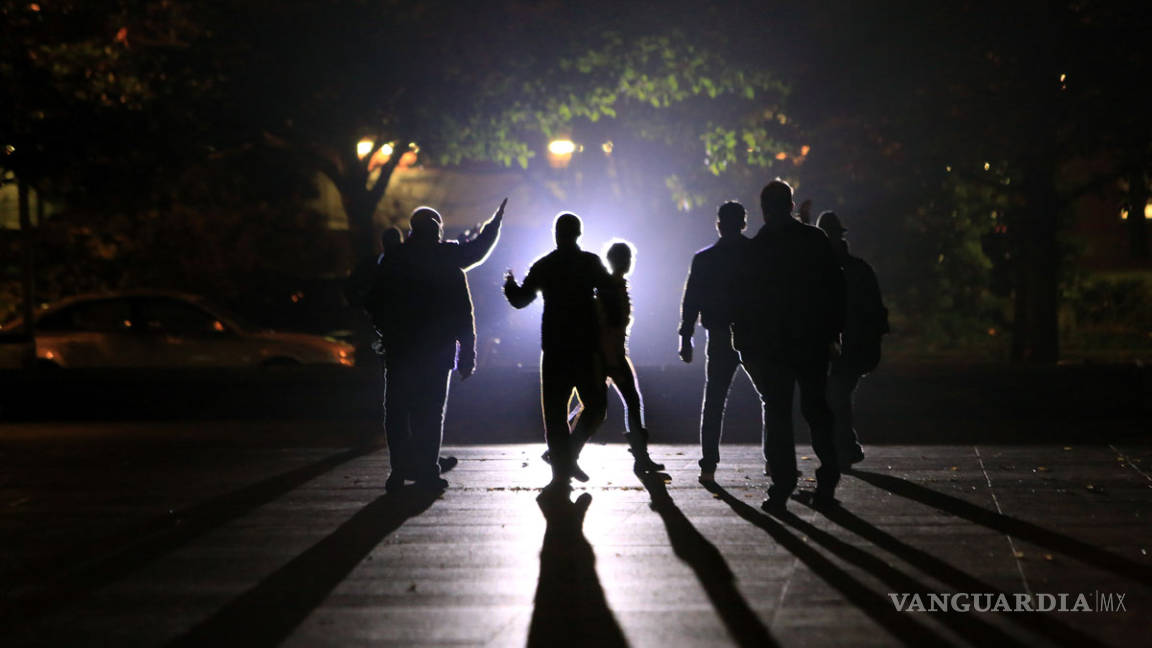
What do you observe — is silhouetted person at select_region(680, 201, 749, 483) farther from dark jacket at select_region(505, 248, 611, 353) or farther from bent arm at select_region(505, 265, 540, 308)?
bent arm at select_region(505, 265, 540, 308)

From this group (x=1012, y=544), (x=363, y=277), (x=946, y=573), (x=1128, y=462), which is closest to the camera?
(x=946, y=573)

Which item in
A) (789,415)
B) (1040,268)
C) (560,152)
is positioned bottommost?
(789,415)

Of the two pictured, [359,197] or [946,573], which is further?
[359,197]

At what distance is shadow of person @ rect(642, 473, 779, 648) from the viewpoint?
18.4 ft

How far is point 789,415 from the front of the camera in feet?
28.0

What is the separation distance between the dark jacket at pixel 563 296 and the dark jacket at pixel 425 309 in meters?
0.40

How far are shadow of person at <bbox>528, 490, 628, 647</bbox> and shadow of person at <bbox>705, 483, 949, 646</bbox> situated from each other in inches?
39.7

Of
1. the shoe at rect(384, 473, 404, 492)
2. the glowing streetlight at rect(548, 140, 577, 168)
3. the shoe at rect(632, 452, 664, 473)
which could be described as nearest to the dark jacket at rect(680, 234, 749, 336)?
the shoe at rect(632, 452, 664, 473)

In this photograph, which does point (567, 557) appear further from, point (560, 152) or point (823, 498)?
point (560, 152)

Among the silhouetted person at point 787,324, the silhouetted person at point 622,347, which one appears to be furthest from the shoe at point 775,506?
the silhouetted person at point 622,347

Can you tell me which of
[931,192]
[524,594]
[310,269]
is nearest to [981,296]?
[931,192]

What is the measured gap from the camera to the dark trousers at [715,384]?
967cm

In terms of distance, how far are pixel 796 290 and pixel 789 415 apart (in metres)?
0.75

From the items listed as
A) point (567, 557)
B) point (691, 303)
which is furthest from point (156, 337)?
point (567, 557)
